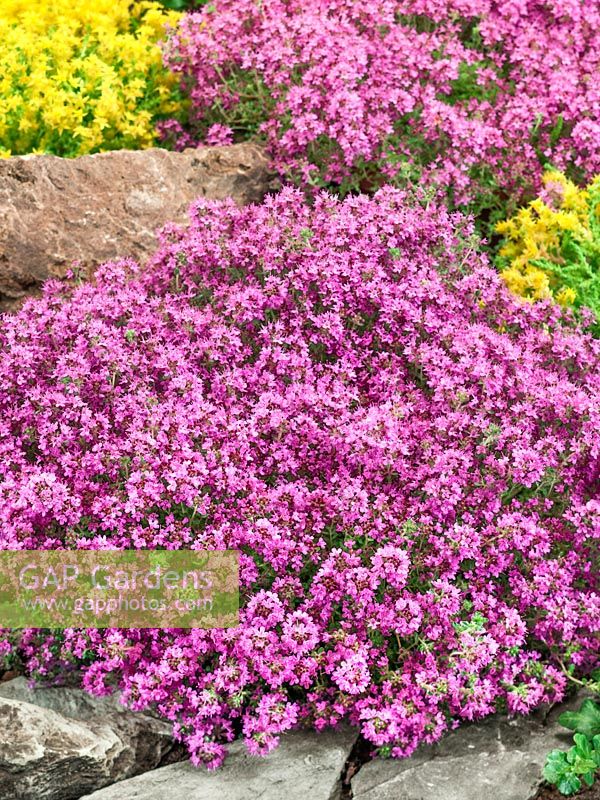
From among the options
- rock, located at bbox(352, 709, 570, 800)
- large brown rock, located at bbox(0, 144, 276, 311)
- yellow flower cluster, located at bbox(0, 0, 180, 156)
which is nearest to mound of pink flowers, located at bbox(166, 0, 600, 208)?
yellow flower cluster, located at bbox(0, 0, 180, 156)

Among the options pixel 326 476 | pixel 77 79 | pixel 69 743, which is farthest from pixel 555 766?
pixel 77 79

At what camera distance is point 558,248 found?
5496 millimetres

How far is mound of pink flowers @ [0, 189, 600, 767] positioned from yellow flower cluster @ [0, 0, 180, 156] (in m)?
1.72

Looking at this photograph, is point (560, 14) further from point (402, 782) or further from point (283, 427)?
point (402, 782)

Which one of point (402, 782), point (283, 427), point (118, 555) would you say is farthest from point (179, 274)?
point (402, 782)

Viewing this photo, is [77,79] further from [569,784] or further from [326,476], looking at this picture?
[569,784]

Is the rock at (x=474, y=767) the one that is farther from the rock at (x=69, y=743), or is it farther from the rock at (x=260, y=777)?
the rock at (x=69, y=743)

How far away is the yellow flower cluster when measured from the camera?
596 centimetres

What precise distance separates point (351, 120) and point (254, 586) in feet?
9.61

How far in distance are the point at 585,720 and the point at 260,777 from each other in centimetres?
115

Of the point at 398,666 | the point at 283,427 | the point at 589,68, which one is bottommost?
the point at 398,666

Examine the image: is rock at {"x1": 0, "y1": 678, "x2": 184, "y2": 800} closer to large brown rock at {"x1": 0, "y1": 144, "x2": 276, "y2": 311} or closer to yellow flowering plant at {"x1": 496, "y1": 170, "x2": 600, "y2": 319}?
large brown rock at {"x1": 0, "y1": 144, "x2": 276, "y2": 311}

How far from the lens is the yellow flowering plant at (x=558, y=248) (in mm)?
5234

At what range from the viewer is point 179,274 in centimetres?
491
